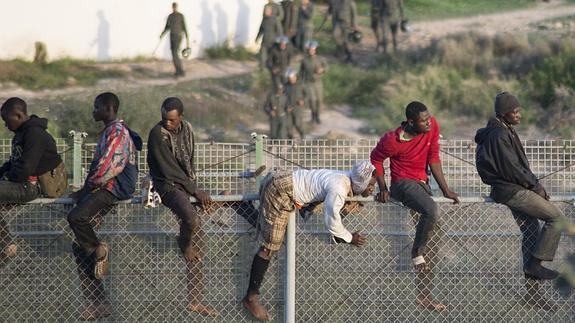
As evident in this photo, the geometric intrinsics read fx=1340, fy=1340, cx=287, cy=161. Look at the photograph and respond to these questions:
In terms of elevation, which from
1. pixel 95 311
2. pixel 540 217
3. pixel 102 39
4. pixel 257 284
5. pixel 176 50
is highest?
pixel 102 39

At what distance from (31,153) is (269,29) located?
676 inches

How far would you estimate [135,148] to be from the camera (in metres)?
10.1

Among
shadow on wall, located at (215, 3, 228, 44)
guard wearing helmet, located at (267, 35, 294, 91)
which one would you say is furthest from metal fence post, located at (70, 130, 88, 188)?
shadow on wall, located at (215, 3, 228, 44)

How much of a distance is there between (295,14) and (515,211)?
717 inches

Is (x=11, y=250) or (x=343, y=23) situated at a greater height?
(x=343, y=23)

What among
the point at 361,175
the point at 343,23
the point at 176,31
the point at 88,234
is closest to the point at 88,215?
the point at 88,234

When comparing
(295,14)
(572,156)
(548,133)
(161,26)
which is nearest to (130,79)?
(161,26)

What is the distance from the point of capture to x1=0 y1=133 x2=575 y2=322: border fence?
9.77m

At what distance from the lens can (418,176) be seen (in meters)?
9.96

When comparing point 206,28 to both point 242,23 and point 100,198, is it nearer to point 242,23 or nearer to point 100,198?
point 242,23

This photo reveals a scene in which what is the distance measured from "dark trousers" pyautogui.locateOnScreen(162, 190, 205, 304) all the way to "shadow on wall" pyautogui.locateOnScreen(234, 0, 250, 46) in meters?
19.3

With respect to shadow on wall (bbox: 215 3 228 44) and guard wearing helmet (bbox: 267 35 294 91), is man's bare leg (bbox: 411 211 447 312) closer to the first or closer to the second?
guard wearing helmet (bbox: 267 35 294 91)

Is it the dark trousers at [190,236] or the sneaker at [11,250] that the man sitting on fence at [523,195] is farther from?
the sneaker at [11,250]

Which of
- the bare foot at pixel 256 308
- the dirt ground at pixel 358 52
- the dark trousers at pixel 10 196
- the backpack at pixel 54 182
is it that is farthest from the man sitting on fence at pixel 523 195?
the dirt ground at pixel 358 52
